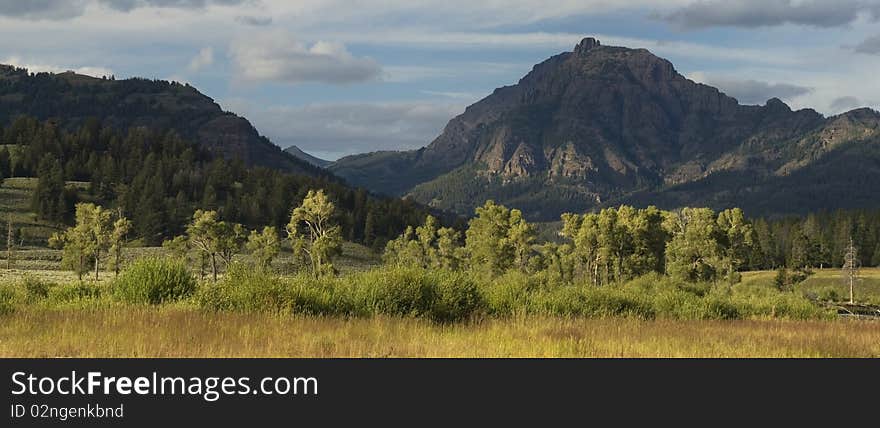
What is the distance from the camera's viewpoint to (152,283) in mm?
21141

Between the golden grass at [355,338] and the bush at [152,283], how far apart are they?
2.11 m

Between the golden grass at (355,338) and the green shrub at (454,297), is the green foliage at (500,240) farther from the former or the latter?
the golden grass at (355,338)

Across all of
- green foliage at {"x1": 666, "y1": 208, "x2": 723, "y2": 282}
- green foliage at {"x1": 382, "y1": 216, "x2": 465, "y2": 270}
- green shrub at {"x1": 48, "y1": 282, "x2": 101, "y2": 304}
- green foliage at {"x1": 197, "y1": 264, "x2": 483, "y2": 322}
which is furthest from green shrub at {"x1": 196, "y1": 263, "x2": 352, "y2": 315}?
green foliage at {"x1": 382, "y1": 216, "x2": 465, "y2": 270}

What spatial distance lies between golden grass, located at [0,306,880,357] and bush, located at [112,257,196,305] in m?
2.11

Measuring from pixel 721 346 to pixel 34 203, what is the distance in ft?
692

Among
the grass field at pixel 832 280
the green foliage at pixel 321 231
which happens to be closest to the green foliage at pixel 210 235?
the green foliage at pixel 321 231

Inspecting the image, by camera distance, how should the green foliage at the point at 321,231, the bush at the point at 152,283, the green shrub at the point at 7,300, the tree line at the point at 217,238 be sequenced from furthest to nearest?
1. the tree line at the point at 217,238
2. the green foliage at the point at 321,231
3. the bush at the point at 152,283
4. the green shrub at the point at 7,300

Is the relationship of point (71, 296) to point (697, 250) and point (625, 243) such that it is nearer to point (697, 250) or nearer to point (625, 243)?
point (625, 243)

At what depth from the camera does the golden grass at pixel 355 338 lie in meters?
13.6

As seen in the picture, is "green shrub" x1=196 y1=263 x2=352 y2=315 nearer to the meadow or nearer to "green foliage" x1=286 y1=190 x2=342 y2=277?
the meadow

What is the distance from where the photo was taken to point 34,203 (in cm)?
19650
